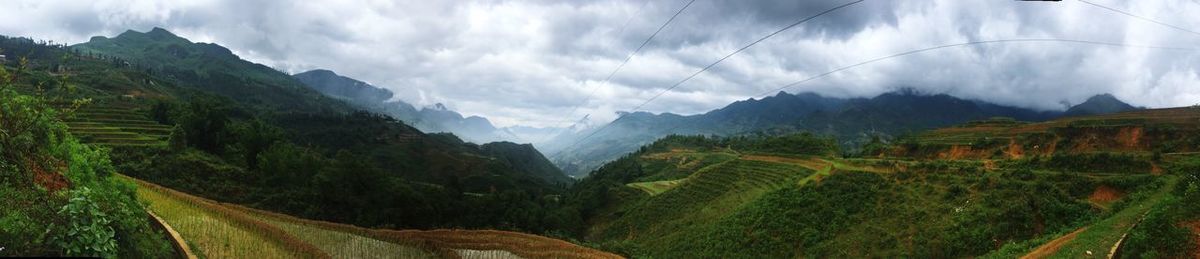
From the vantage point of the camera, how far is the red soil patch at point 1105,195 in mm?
23594

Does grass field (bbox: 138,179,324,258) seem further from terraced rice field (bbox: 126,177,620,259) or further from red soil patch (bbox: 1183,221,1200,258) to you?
red soil patch (bbox: 1183,221,1200,258)

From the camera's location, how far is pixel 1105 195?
78.5ft

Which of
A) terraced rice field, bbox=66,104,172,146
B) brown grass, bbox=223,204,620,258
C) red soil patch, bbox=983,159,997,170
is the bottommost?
brown grass, bbox=223,204,620,258

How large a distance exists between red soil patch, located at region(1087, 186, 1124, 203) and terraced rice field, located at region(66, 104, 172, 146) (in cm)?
6091

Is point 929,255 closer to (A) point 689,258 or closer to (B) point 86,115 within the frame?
(A) point 689,258

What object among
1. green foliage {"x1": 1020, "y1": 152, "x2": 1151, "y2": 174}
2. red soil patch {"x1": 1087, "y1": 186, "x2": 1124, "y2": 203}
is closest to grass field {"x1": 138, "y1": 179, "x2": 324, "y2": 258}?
red soil patch {"x1": 1087, "y1": 186, "x2": 1124, "y2": 203}

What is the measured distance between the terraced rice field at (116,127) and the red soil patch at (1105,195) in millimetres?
60914

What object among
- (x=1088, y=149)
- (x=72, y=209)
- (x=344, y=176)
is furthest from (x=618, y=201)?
(x=72, y=209)

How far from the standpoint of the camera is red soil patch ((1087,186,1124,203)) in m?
23.6

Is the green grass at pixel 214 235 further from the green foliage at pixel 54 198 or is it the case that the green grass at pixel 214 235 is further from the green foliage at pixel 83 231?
the green foliage at pixel 83 231

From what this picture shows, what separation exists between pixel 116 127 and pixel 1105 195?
7384 cm

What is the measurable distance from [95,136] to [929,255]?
59009mm

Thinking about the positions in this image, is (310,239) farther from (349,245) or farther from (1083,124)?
(1083,124)

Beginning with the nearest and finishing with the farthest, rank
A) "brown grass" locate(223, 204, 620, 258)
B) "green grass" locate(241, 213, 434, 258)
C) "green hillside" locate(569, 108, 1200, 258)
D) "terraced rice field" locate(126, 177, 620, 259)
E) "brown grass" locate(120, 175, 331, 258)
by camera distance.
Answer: "terraced rice field" locate(126, 177, 620, 259) → "brown grass" locate(120, 175, 331, 258) → "green grass" locate(241, 213, 434, 258) → "brown grass" locate(223, 204, 620, 258) → "green hillside" locate(569, 108, 1200, 258)
